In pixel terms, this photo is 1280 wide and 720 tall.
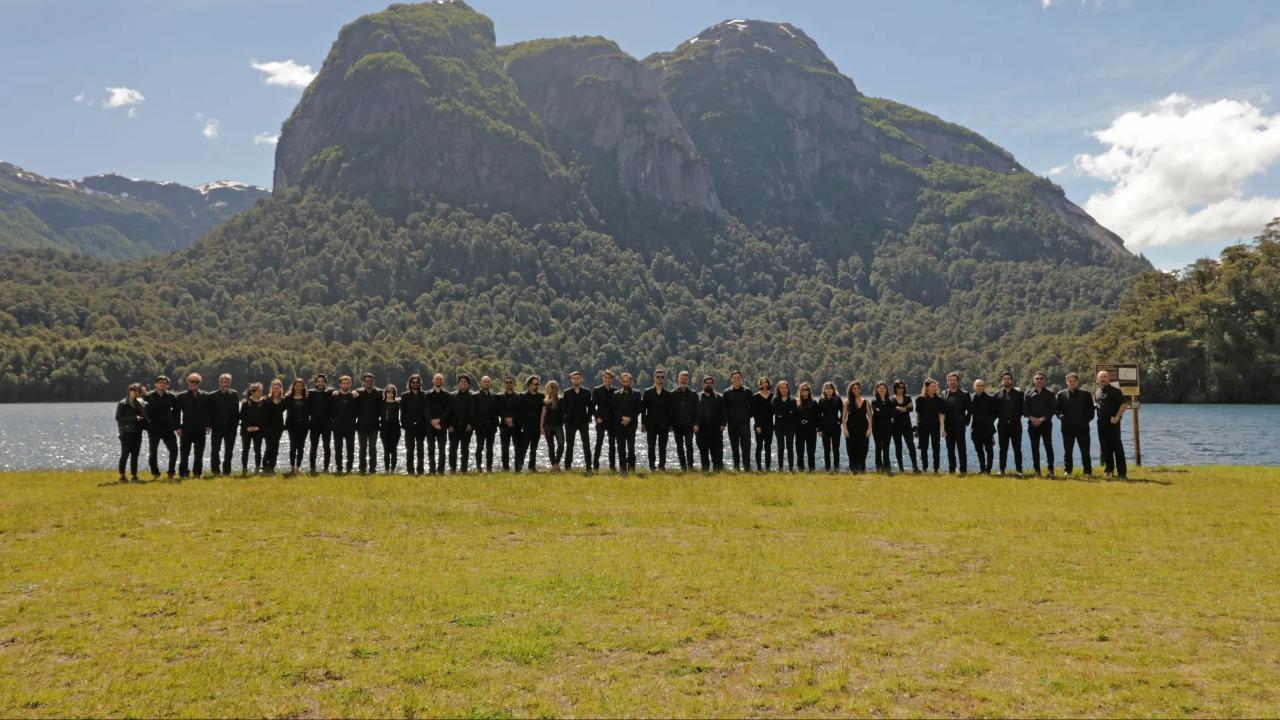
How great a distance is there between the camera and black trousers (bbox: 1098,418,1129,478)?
2344 cm

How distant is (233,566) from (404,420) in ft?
40.3

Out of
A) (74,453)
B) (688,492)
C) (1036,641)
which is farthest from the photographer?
(74,453)

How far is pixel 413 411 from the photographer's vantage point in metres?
24.7

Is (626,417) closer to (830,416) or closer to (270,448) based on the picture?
(830,416)

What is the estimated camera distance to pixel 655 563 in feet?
41.4

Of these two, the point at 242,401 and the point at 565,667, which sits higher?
the point at 242,401

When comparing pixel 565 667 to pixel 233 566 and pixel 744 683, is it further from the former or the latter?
pixel 233 566

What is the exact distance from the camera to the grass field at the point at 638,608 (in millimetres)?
7742

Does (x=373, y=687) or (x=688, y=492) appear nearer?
(x=373, y=687)

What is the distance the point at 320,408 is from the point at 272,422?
4.16ft

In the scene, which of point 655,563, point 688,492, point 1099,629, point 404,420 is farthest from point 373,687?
point 404,420

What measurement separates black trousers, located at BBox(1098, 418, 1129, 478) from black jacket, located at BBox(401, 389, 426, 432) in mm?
17772

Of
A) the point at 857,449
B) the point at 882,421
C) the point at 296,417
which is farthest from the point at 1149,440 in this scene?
the point at 296,417

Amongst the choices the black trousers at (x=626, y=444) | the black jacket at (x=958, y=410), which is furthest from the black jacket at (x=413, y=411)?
the black jacket at (x=958, y=410)
